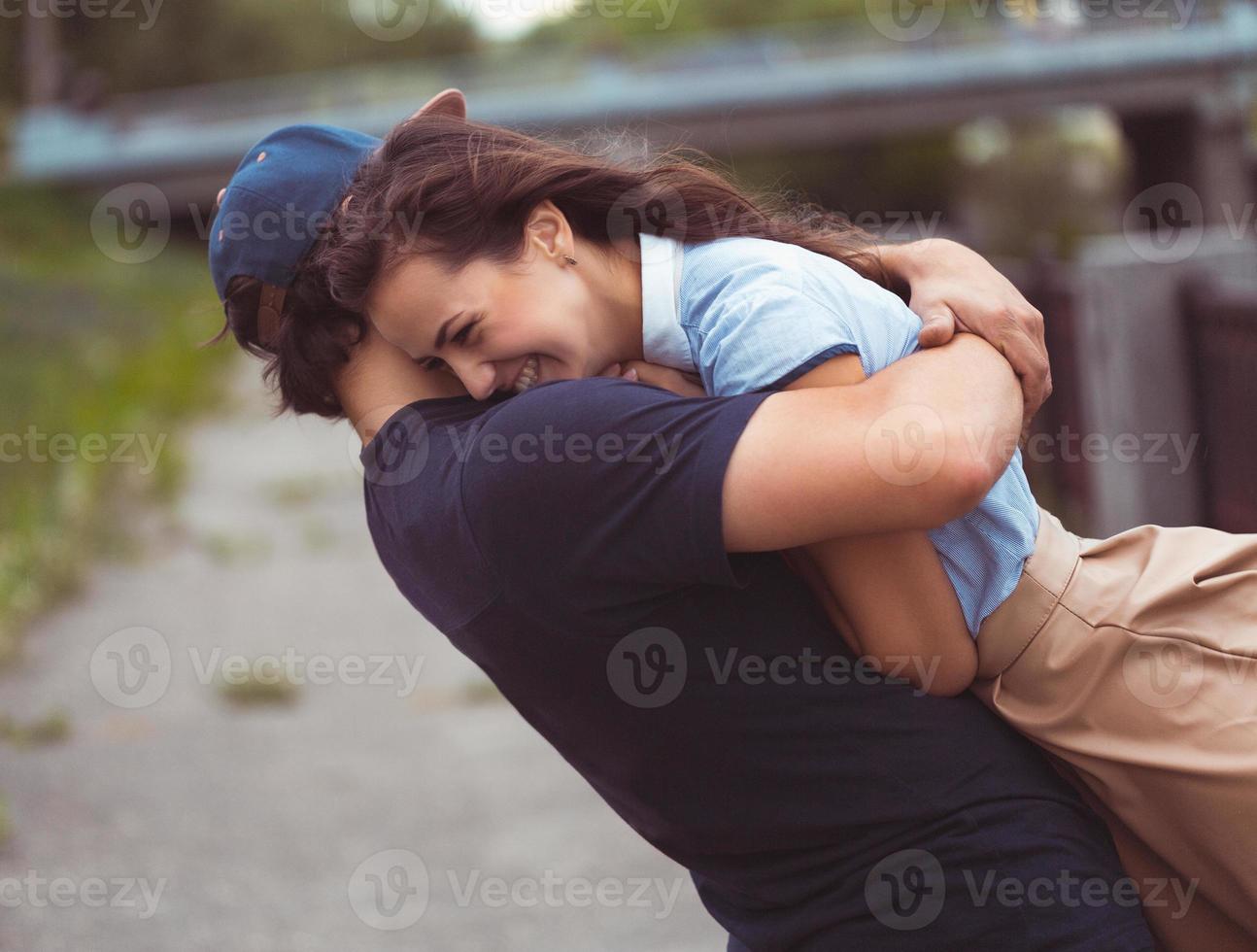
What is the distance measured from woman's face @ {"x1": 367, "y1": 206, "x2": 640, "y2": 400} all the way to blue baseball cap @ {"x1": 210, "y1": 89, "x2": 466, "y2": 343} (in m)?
0.13

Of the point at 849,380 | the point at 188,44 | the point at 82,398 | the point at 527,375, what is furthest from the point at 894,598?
the point at 188,44

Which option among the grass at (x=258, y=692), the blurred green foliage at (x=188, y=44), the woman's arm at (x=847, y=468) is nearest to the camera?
the woman's arm at (x=847, y=468)

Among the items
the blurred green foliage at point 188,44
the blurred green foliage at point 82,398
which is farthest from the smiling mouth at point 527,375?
the blurred green foliage at point 188,44

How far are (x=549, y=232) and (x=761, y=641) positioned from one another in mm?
579

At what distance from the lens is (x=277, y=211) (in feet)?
5.69

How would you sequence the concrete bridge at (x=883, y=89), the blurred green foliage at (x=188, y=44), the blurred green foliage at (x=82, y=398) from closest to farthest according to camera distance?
the blurred green foliage at (x=82, y=398) → the concrete bridge at (x=883, y=89) → the blurred green foliage at (x=188, y=44)

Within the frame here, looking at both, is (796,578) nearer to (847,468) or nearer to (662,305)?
(847,468)

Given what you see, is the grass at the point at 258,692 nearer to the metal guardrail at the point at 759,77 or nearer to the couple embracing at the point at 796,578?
the couple embracing at the point at 796,578

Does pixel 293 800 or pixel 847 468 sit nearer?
pixel 847 468

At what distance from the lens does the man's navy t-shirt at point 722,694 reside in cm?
145

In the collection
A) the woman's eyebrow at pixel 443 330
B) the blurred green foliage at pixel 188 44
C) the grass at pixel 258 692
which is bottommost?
the grass at pixel 258 692

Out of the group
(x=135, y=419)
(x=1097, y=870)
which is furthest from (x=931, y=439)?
(x=135, y=419)

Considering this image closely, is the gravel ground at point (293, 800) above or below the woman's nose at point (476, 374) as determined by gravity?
below

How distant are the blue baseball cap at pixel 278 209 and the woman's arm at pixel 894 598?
0.66 m
